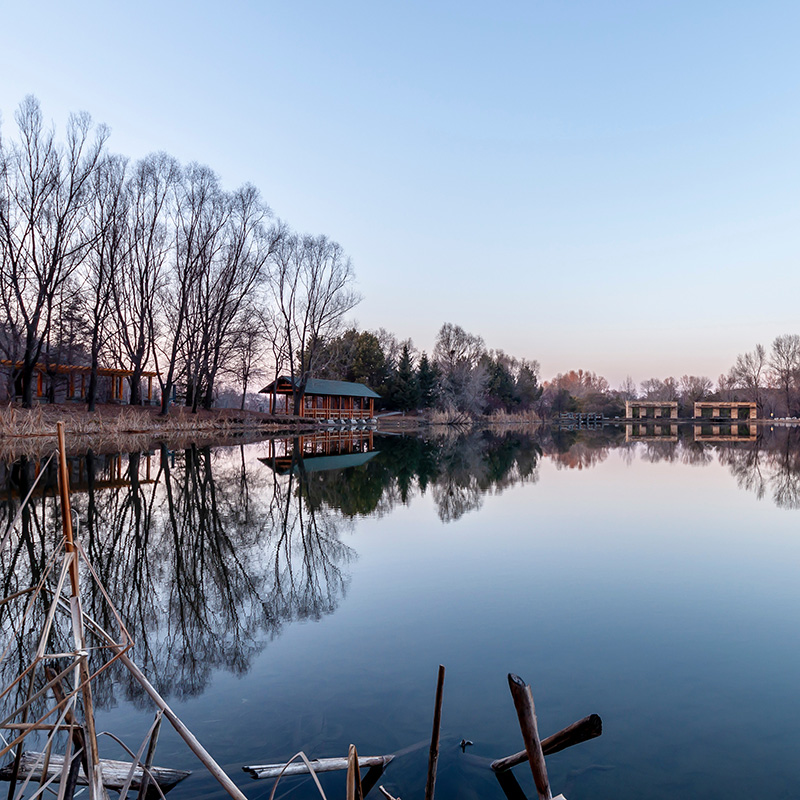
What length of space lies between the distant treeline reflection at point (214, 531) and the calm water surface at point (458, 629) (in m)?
0.04

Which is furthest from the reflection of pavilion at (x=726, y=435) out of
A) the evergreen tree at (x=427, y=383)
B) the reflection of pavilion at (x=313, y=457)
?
Result: the evergreen tree at (x=427, y=383)

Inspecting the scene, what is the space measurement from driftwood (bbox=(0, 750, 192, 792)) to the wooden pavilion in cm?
3788

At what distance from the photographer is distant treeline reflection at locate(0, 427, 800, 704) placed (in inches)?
184

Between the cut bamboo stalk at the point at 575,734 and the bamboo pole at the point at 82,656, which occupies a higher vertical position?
the bamboo pole at the point at 82,656

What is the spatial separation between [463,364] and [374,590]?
2442 inches

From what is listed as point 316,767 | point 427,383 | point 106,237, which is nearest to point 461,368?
point 427,383

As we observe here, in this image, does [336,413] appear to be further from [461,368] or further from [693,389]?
[693,389]

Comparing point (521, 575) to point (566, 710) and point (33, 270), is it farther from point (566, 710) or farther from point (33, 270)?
point (33, 270)

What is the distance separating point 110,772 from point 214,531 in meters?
6.30

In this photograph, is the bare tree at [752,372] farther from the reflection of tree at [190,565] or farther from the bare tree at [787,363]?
the reflection of tree at [190,565]

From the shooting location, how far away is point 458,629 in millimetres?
4844

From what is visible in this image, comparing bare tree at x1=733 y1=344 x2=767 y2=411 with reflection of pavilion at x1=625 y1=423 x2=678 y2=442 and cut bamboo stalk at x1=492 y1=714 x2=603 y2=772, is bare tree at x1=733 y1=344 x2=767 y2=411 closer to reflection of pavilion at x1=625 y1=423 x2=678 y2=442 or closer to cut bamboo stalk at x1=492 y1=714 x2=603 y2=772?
reflection of pavilion at x1=625 y1=423 x2=678 y2=442

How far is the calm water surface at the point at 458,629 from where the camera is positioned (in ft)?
9.98

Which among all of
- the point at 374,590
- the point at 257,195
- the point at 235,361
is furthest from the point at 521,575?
the point at 235,361
